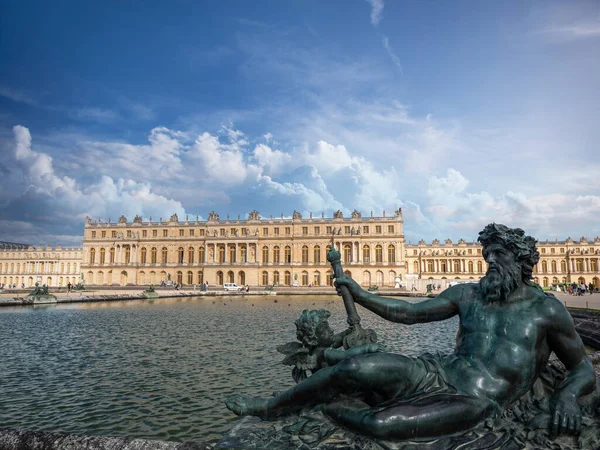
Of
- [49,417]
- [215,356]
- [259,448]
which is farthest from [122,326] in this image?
[259,448]

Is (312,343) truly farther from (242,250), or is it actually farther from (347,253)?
(242,250)

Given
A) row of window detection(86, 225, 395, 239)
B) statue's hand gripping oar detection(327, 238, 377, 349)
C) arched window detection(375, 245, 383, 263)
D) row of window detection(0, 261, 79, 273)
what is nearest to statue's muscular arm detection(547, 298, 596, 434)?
statue's hand gripping oar detection(327, 238, 377, 349)

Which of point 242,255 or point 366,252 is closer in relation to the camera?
point 366,252

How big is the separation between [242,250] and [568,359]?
66.3 metres

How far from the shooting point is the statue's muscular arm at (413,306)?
3.09 metres

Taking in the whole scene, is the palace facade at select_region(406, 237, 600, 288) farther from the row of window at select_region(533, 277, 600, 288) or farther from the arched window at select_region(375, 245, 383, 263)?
the arched window at select_region(375, 245, 383, 263)

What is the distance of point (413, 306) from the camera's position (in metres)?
3.14

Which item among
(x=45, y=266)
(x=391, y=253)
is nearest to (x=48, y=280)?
(x=45, y=266)

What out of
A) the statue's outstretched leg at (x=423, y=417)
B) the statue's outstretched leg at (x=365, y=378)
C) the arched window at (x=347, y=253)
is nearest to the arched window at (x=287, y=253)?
the arched window at (x=347, y=253)

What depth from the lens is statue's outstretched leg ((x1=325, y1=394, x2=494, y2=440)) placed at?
2.35 metres

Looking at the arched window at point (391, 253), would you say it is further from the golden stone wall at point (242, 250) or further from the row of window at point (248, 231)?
the row of window at point (248, 231)

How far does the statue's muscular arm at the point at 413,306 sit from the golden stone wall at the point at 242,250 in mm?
58958

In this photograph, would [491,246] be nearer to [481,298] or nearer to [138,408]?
[481,298]

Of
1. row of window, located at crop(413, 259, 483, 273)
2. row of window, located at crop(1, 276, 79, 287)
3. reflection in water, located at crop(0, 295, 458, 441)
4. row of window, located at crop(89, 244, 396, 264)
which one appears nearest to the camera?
reflection in water, located at crop(0, 295, 458, 441)
